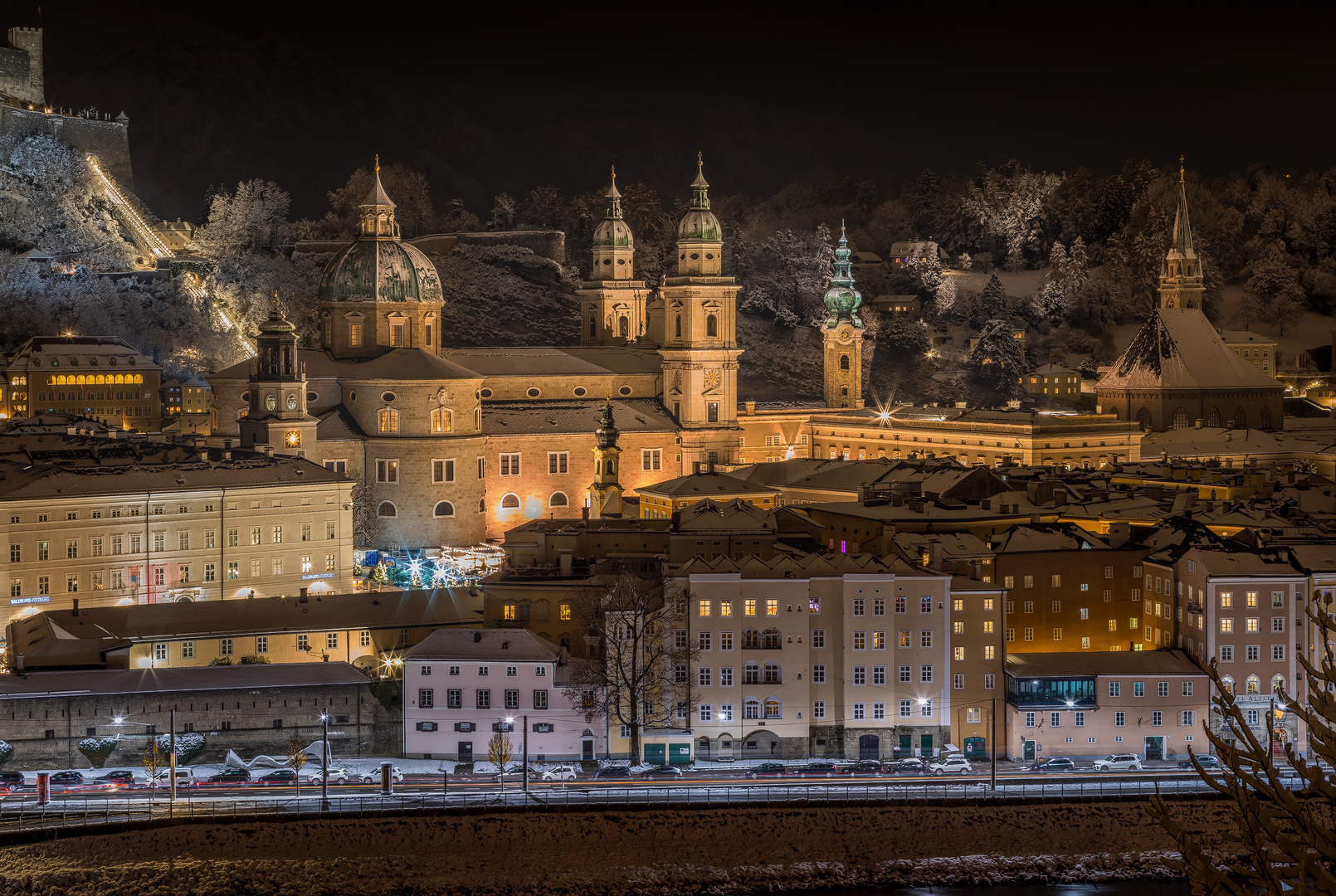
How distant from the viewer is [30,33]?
285ft

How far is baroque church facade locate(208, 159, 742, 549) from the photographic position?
61.9 m

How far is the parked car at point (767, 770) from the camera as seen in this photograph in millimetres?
35562

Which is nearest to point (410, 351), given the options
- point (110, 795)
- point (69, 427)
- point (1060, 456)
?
point (69, 427)

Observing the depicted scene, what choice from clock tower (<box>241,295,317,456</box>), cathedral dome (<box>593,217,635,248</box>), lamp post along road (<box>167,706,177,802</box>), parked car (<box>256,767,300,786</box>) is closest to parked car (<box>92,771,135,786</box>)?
lamp post along road (<box>167,706,177,802</box>)

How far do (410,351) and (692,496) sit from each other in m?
12.7

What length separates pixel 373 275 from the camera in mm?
67125

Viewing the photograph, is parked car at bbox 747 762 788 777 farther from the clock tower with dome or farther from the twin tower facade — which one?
the clock tower with dome

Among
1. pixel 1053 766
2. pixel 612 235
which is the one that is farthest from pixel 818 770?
pixel 612 235

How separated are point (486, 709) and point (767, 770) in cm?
547

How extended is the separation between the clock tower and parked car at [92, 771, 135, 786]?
2403cm

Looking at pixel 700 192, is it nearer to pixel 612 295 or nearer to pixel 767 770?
pixel 612 295

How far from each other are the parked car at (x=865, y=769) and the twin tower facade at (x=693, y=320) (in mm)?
34580

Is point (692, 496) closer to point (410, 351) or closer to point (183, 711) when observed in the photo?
point (410, 351)

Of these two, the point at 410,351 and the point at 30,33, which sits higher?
the point at 30,33
